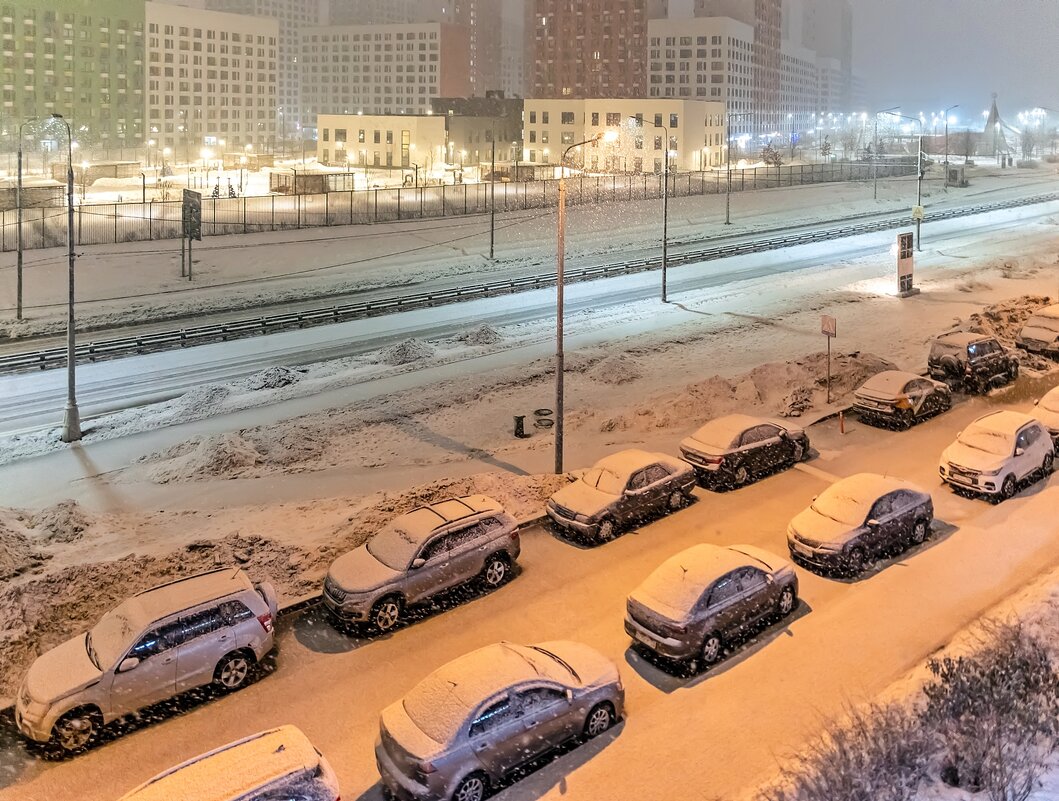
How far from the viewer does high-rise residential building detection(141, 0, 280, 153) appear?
512ft

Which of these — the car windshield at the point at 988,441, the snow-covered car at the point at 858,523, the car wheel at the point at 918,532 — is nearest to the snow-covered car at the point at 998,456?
the car windshield at the point at 988,441

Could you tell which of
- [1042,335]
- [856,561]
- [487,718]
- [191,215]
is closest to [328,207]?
[191,215]

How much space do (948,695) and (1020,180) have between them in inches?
4720

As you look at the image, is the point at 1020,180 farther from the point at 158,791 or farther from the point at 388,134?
the point at 158,791

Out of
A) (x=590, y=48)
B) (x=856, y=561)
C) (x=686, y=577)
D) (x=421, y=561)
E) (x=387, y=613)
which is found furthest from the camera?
(x=590, y=48)

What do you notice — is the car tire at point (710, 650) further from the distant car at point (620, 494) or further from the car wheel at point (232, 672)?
the car wheel at point (232, 672)

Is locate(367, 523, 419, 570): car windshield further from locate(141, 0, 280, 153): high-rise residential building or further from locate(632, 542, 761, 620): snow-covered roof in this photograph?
locate(141, 0, 280, 153): high-rise residential building

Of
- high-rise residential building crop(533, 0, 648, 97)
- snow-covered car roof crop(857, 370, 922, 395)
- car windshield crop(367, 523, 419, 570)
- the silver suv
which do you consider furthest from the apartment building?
the silver suv

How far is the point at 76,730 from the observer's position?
37.9 feet

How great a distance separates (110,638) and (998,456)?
653 inches

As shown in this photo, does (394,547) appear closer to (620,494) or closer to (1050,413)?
(620,494)

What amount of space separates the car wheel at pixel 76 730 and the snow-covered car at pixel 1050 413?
20.1 m

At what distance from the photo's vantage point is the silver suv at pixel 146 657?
1158 centimetres

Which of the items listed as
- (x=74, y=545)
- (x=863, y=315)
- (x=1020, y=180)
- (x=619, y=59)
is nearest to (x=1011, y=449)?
(x=74, y=545)
